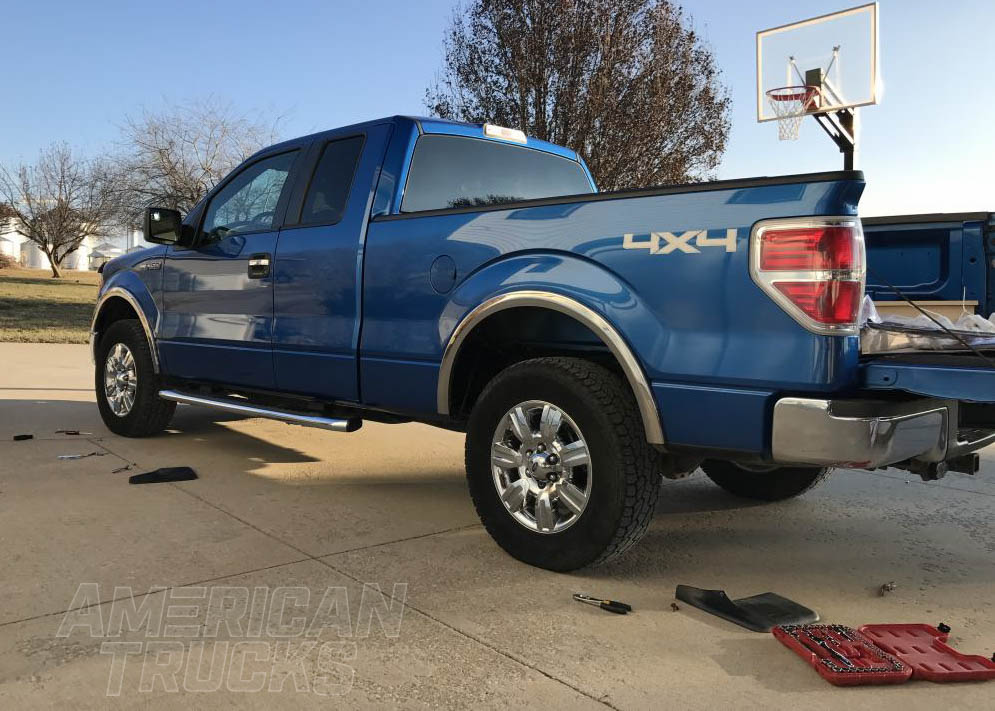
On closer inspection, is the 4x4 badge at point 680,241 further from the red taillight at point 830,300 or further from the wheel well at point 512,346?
the wheel well at point 512,346

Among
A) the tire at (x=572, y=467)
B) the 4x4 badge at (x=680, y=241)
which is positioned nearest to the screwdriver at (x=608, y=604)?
the tire at (x=572, y=467)

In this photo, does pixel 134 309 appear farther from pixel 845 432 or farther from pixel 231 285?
pixel 845 432

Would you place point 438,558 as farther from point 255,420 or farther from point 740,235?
point 255,420

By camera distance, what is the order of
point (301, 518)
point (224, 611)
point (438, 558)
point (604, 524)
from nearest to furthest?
point (224, 611) → point (604, 524) → point (438, 558) → point (301, 518)

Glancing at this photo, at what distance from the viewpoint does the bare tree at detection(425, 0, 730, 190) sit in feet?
62.5

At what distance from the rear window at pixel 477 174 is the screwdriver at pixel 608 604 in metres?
1.99

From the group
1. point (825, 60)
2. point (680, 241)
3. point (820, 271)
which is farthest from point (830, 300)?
point (825, 60)

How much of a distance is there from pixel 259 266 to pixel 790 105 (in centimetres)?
1378

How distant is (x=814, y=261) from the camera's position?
9.63 feet

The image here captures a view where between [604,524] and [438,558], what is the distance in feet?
2.67

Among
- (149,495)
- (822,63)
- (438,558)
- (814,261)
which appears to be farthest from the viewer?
(822,63)

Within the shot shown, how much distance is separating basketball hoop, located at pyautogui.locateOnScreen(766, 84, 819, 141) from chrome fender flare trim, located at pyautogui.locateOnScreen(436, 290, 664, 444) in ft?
46.3

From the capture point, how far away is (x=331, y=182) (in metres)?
4.94

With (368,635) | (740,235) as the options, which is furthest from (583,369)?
(368,635)
